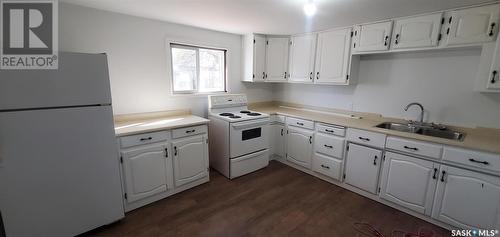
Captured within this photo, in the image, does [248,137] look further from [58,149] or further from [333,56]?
[58,149]

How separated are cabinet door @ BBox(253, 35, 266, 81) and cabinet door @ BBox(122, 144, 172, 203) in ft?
6.45

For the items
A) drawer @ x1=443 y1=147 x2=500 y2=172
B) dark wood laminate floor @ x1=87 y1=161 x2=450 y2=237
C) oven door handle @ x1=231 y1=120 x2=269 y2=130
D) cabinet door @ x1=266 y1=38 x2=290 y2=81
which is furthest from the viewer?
cabinet door @ x1=266 y1=38 x2=290 y2=81

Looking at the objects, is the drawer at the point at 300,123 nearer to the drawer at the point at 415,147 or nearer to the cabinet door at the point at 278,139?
the cabinet door at the point at 278,139

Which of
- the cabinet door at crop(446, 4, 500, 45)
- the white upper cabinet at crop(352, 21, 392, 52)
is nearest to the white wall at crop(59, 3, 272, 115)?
the white upper cabinet at crop(352, 21, 392, 52)

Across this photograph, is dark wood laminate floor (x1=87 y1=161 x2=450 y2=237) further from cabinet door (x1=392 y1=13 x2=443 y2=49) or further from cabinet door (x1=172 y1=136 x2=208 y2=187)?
cabinet door (x1=392 y1=13 x2=443 y2=49)

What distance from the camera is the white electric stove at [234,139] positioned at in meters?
2.93

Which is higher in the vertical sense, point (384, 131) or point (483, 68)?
point (483, 68)

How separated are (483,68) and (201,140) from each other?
9.81 feet

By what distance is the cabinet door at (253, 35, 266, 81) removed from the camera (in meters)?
3.51

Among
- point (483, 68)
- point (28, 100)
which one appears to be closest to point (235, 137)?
point (28, 100)

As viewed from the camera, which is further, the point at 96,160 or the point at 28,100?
the point at 96,160

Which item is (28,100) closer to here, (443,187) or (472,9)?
(443,187)

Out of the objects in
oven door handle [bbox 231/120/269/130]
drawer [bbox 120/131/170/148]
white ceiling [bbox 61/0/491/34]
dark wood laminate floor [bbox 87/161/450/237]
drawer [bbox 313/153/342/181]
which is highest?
white ceiling [bbox 61/0/491/34]

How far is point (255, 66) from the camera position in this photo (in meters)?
3.57
